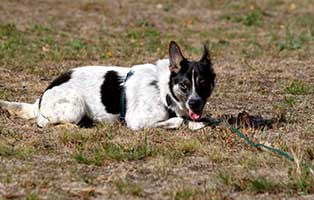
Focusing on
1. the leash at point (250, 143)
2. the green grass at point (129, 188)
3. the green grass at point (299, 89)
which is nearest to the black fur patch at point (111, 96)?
the leash at point (250, 143)

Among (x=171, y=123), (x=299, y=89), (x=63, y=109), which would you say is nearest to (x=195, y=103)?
(x=171, y=123)

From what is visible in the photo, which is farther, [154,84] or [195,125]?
[154,84]

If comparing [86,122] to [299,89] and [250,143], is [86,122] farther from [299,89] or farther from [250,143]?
[299,89]

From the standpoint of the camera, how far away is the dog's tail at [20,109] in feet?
26.5

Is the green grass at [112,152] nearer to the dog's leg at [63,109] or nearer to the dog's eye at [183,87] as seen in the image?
the dog's eye at [183,87]

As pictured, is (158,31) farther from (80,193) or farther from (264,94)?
(80,193)

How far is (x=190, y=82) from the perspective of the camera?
7449 mm

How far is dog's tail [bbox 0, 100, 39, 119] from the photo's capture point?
809 cm

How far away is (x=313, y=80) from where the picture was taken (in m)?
10.6

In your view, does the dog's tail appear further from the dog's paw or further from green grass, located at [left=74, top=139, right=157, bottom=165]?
the dog's paw

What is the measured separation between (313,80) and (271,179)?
4.98 metres

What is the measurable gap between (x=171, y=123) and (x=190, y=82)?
A: 0.45 meters

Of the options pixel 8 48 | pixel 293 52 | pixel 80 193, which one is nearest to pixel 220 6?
pixel 293 52

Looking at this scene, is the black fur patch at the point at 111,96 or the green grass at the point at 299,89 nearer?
the black fur patch at the point at 111,96
